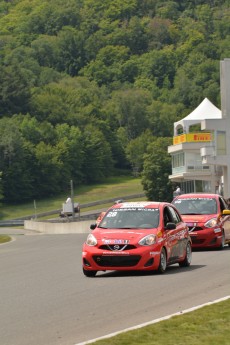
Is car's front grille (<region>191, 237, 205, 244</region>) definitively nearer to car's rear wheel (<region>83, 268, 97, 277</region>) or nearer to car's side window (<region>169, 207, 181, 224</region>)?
car's side window (<region>169, 207, 181, 224</region>)

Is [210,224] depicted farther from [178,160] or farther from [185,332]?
[178,160]

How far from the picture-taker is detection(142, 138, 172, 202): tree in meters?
138

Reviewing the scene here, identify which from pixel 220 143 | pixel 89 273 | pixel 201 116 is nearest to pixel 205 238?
pixel 89 273

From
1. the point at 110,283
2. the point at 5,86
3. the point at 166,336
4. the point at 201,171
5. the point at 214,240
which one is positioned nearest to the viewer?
the point at 166,336

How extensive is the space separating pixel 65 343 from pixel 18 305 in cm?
429

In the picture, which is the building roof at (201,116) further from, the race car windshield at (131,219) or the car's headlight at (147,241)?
the car's headlight at (147,241)

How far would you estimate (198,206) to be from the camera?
94.9 ft

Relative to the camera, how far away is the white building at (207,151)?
8981cm

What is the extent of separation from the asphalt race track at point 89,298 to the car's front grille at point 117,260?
233mm

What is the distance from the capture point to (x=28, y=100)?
200m

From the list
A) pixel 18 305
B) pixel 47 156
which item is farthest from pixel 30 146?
pixel 18 305

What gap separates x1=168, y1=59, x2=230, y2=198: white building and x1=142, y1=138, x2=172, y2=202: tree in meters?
16.2

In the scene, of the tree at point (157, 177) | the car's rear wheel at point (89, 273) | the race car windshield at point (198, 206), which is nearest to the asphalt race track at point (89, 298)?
the car's rear wheel at point (89, 273)

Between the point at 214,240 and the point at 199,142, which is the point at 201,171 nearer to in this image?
the point at 199,142
